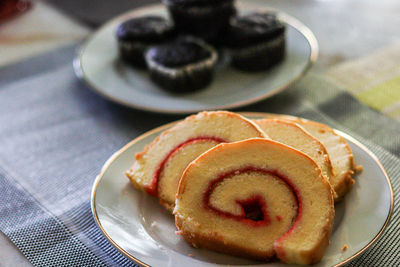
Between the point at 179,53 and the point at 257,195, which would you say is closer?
the point at 257,195

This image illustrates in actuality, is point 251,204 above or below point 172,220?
above

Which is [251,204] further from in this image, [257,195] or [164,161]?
[164,161]

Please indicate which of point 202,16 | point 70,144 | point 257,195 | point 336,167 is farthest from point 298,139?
point 202,16

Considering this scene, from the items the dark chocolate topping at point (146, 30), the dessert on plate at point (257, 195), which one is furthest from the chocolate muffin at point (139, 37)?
the dessert on plate at point (257, 195)

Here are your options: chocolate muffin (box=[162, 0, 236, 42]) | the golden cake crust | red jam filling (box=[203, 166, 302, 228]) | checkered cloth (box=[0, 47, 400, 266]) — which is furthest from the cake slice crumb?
chocolate muffin (box=[162, 0, 236, 42])

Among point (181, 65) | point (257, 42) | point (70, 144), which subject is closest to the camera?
point (70, 144)

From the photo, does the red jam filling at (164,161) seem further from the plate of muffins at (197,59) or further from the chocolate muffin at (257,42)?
the chocolate muffin at (257,42)

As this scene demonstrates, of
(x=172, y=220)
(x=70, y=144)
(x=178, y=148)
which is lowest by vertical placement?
(x=70, y=144)
